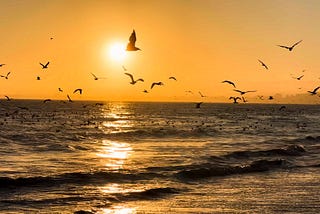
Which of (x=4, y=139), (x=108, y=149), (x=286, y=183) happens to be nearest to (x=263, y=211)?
(x=286, y=183)

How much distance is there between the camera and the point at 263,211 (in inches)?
912

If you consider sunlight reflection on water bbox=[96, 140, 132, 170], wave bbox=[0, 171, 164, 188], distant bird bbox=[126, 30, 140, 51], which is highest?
distant bird bbox=[126, 30, 140, 51]

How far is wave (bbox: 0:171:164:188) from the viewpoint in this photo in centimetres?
3014

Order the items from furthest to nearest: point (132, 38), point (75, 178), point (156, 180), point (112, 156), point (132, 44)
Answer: point (112, 156), point (156, 180), point (75, 178), point (132, 44), point (132, 38)

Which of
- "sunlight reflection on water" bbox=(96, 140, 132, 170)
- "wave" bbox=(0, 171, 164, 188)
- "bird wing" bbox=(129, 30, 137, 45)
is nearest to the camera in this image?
"bird wing" bbox=(129, 30, 137, 45)

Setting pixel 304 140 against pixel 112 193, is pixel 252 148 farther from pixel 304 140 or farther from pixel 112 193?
pixel 112 193

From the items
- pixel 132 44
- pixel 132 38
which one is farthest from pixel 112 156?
pixel 132 38

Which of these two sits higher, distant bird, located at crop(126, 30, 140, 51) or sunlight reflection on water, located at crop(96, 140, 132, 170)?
distant bird, located at crop(126, 30, 140, 51)

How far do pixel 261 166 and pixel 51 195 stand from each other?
684 inches

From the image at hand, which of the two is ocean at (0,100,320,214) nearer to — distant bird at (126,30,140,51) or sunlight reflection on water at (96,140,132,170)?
sunlight reflection on water at (96,140,132,170)

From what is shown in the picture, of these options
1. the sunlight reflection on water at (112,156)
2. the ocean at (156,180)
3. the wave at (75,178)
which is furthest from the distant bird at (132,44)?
the sunlight reflection on water at (112,156)

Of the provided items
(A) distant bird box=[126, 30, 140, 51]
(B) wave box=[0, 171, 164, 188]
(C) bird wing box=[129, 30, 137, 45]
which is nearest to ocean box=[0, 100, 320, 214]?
(B) wave box=[0, 171, 164, 188]

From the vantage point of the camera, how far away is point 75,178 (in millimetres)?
32062

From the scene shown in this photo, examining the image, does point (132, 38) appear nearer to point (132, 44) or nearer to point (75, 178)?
point (132, 44)
